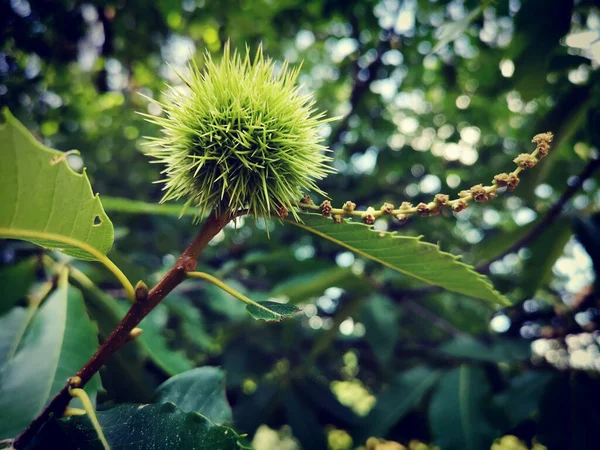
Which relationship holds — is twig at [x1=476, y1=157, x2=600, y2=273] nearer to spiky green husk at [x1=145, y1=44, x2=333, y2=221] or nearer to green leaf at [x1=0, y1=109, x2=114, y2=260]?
spiky green husk at [x1=145, y1=44, x2=333, y2=221]

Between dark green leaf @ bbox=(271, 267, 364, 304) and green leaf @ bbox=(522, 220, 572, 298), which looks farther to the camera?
green leaf @ bbox=(522, 220, 572, 298)

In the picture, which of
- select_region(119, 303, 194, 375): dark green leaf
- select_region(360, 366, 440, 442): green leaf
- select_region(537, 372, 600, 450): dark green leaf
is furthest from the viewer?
select_region(360, 366, 440, 442): green leaf

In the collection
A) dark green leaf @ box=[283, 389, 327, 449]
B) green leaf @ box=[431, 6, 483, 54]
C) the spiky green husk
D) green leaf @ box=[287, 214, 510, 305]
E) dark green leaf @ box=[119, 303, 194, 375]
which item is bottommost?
dark green leaf @ box=[283, 389, 327, 449]

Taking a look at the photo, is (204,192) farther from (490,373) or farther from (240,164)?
(490,373)

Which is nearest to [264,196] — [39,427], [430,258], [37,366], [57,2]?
[430,258]

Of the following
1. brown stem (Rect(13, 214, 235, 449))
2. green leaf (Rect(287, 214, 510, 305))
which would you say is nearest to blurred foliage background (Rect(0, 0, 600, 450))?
brown stem (Rect(13, 214, 235, 449))

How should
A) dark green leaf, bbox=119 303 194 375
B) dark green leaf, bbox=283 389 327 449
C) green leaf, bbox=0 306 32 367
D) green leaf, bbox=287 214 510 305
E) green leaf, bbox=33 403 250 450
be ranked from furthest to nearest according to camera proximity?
dark green leaf, bbox=283 389 327 449
dark green leaf, bbox=119 303 194 375
green leaf, bbox=0 306 32 367
green leaf, bbox=287 214 510 305
green leaf, bbox=33 403 250 450

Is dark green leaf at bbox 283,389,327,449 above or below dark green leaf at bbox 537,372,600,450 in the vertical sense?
below
